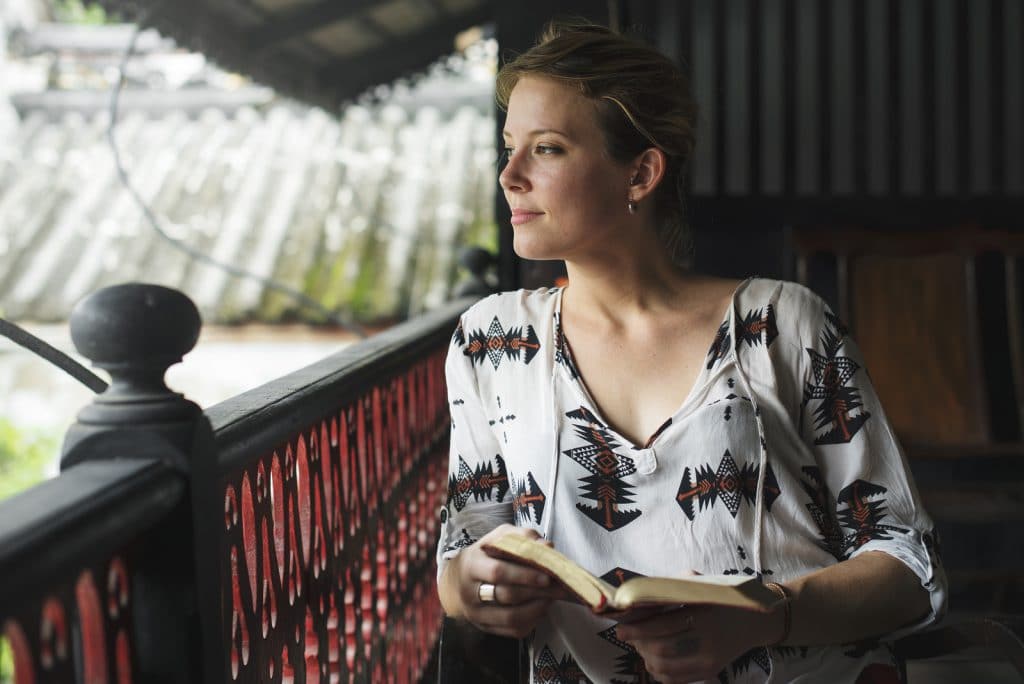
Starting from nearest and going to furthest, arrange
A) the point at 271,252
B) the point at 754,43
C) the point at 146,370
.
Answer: the point at 146,370 < the point at 754,43 < the point at 271,252

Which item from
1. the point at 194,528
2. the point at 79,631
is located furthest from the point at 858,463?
the point at 79,631

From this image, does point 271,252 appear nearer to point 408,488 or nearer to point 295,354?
point 295,354

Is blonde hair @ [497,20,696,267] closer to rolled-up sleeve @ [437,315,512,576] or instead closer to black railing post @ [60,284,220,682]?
rolled-up sleeve @ [437,315,512,576]

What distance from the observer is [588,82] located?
53.6 inches

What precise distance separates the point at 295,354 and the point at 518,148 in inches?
204

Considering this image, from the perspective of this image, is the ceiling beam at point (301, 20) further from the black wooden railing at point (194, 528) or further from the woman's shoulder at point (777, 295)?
the woman's shoulder at point (777, 295)

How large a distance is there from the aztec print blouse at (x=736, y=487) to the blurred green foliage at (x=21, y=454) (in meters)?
6.54

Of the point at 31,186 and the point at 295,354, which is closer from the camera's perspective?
the point at 295,354

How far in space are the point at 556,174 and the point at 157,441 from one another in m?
0.66

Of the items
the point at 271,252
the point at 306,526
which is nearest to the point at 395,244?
the point at 271,252

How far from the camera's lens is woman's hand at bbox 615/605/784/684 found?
110 cm

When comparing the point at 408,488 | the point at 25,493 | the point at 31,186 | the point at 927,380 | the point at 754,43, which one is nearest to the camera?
the point at 25,493

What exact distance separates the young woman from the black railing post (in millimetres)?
344

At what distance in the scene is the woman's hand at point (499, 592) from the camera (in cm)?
116
